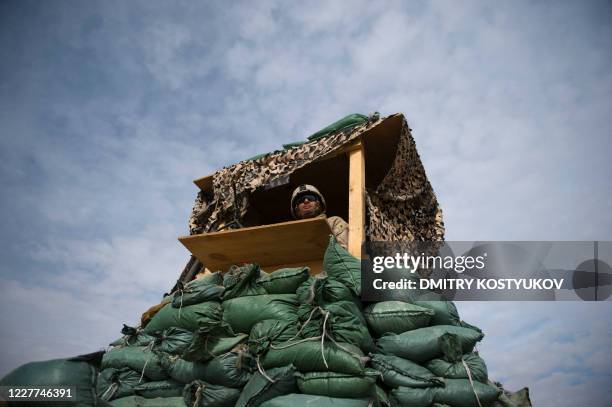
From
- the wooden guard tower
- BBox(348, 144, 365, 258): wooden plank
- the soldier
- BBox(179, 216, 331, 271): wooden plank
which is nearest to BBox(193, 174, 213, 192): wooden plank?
the wooden guard tower

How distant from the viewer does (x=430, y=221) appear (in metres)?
4.86

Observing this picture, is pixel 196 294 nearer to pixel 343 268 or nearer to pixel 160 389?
pixel 160 389

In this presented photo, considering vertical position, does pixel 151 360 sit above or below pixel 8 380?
above

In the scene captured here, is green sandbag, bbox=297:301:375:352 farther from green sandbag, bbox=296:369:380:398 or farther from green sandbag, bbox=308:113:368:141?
green sandbag, bbox=308:113:368:141

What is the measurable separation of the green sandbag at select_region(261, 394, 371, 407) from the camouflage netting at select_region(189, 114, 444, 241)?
200 centimetres

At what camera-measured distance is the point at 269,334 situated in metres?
2.13

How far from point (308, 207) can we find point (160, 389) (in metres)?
2.13

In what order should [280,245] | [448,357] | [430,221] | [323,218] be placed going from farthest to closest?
[430,221] → [280,245] → [323,218] → [448,357]

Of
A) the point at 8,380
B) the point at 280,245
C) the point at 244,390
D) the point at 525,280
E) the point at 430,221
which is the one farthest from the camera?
the point at 430,221

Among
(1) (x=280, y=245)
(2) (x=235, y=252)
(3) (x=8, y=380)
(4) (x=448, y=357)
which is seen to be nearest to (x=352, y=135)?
(1) (x=280, y=245)

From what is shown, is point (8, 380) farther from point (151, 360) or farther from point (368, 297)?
point (368, 297)

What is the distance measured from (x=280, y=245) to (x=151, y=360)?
153 centimetres

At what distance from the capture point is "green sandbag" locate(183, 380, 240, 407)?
6.48 feet

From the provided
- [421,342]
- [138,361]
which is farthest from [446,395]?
[138,361]
